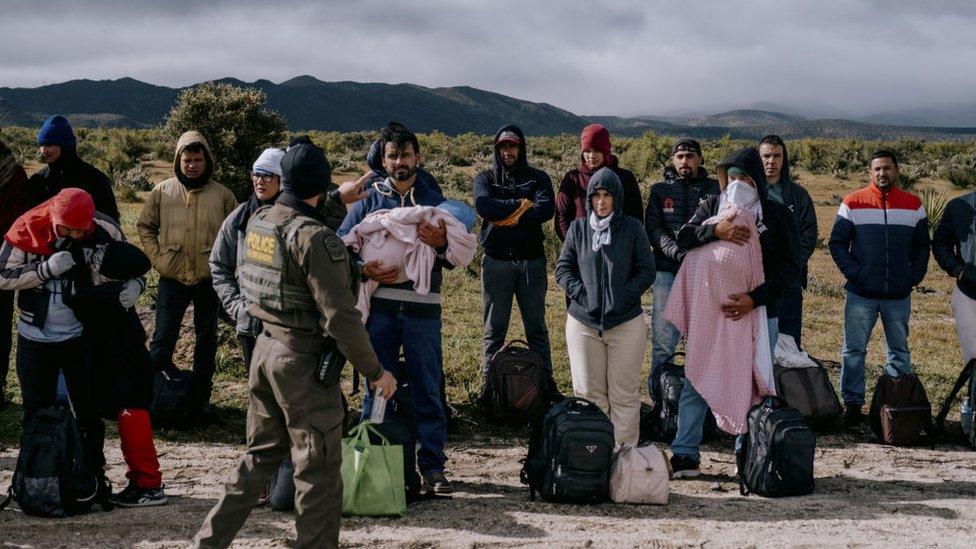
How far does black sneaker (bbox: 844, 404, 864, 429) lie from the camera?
7.59 metres

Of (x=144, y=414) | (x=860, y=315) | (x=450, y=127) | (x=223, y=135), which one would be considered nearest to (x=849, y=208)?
(x=860, y=315)

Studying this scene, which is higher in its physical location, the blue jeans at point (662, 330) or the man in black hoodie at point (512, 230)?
the man in black hoodie at point (512, 230)

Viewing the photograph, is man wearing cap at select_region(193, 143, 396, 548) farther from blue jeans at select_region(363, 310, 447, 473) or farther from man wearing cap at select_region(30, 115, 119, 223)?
man wearing cap at select_region(30, 115, 119, 223)

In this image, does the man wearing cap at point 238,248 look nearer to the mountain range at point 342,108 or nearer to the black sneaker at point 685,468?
the black sneaker at point 685,468

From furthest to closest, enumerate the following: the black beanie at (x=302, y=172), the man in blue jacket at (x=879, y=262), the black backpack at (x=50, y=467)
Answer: the man in blue jacket at (x=879, y=262), the black backpack at (x=50, y=467), the black beanie at (x=302, y=172)

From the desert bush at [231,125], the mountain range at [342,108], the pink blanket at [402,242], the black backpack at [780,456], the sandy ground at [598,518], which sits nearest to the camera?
the sandy ground at [598,518]

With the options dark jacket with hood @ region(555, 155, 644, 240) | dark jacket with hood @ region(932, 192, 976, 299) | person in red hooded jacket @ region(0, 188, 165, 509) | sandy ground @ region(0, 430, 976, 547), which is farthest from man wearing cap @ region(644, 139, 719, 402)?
person in red hooded jacket @ region(0, 188, 165, 509)

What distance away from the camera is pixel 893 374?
745 centimetres

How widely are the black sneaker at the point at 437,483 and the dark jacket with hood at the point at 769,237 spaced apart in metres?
2.23

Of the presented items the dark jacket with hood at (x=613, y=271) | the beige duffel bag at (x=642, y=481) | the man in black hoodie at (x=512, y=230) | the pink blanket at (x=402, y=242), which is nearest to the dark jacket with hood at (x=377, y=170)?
the pink blanket at (x=402, y=242)

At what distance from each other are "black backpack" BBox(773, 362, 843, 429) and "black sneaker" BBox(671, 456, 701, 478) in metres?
1.38

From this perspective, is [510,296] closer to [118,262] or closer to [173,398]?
[173,398]

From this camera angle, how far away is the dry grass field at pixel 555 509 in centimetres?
490

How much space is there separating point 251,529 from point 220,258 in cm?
164
